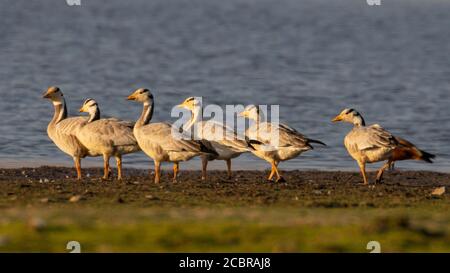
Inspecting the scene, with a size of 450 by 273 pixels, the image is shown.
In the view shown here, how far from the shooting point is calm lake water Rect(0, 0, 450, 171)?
30047 millimetres

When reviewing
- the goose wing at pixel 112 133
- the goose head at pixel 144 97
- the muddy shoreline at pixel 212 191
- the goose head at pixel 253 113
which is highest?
the goose head at pixel 144 97

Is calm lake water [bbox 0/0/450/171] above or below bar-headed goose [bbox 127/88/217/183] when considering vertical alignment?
above

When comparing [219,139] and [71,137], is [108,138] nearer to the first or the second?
[71,137]

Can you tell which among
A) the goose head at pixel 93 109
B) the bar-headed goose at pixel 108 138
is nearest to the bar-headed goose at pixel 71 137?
the bar-headed goose at pixel 108 138

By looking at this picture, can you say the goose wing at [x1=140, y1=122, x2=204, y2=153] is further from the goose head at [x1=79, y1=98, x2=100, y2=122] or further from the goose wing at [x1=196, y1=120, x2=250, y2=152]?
the goose head at [x1=79, y1=98, x2=100, y2=122]

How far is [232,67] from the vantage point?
4922cm

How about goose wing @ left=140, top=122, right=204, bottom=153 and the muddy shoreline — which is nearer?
the muddy shoreline

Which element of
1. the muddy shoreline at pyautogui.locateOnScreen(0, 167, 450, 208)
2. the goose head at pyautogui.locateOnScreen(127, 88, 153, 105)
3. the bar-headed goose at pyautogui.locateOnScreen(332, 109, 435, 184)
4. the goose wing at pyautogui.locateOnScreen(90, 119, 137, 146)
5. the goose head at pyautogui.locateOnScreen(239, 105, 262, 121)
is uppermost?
the goose head at pyautogui.locateOnScreen(127, 88, 153, 105)

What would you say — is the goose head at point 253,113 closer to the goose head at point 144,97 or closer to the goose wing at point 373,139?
the goose head at point 144,97

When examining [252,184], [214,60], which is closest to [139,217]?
[252,184]

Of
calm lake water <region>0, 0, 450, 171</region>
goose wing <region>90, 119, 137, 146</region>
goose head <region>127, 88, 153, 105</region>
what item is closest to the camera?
goose wing <region>90, 119, 137, 146</region>

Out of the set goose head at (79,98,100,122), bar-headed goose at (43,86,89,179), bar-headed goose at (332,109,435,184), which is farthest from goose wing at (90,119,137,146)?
bar-headed goose at (332,109,435,184)

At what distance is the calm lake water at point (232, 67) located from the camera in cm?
3005

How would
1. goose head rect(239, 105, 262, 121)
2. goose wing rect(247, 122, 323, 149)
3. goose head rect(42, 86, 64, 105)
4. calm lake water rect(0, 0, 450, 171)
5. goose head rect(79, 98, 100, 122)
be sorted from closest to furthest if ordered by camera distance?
goose wing rect(247, 122, 323, 149) → goose head rect(79, 98, 100, 122) → goose head rect(239, 105, 262, 121) → goose head rect(42, 86, 64, 105) → calm lake water rect(0, 0, 450, 171)
